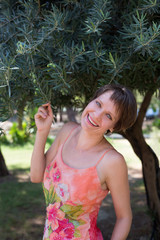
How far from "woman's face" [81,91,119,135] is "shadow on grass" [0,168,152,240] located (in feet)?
7.31

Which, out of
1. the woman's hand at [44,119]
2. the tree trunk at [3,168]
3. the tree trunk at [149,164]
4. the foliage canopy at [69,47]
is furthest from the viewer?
the tree trunk at [3,168]

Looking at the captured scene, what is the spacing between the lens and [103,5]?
1.38 metres

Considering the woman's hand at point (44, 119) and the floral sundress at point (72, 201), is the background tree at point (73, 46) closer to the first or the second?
the woman's hand at point (44, 119)

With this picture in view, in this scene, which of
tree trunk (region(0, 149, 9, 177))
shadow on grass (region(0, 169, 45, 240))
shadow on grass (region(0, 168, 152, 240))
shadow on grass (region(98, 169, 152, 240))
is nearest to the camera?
shadow on grass (region(98, 169, 152, 240))

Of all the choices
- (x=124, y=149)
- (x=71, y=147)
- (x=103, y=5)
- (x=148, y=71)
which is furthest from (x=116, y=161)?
(x=124, y=149)

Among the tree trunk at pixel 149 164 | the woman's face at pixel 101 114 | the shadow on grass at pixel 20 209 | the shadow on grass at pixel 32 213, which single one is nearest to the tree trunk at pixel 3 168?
the shadow on grass at pixel 20 209

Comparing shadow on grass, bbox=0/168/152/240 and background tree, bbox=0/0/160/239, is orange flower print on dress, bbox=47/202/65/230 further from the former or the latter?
shadow on grass, bbox=0/168/152/240

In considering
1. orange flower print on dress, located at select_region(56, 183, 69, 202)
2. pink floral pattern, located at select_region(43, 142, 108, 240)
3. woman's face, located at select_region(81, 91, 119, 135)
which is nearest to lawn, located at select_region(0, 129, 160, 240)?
pink floral pattern, located at select_region(43, 142, 108, 240)

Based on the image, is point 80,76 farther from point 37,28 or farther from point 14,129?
point 14,129

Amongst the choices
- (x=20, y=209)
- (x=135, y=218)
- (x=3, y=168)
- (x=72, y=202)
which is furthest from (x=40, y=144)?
(x=3, y=168)

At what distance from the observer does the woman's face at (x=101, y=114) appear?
152 cm

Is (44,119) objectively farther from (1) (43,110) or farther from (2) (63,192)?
(2) (63,192)

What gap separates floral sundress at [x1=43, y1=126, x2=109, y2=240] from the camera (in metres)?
1.56

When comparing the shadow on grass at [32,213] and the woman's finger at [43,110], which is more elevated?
the woman's finger at [43,110]
